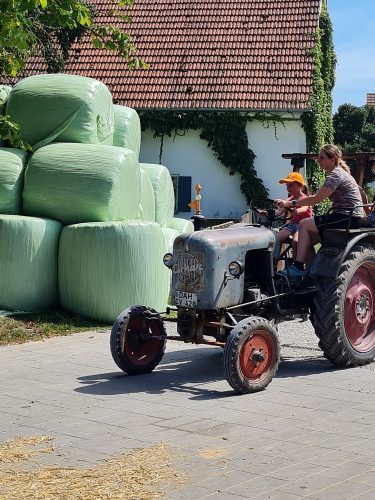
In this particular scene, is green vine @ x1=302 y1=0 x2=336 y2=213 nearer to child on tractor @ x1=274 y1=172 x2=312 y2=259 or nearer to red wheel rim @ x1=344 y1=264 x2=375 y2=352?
child on tractor @ x1=274 y1=172 x2=312 y2=259

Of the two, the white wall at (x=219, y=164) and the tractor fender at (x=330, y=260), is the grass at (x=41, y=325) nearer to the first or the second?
the tractor fender at (x=330, y=260)

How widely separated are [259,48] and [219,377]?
2225 centimetres

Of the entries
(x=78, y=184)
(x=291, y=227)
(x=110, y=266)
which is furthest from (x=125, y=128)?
(x=291, y=227)

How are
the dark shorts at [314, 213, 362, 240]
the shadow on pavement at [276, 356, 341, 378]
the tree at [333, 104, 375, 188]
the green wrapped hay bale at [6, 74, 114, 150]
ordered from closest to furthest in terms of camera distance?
the shadow on pavement at [276, 356, 341, 378] < the dark shorts at [314, 213, 362, 240] < the green wrapped hay bale at [6, 74, 114, 150] < the tree at [333, 104, 375, 188]

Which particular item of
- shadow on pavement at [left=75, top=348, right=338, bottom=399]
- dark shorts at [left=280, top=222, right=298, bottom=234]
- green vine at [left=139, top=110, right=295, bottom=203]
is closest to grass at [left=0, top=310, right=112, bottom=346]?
shadow on pavement at [left=75, top=348, right=338, bottom=399]

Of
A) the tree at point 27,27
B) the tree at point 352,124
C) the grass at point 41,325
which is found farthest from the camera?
the tree at point 352,124

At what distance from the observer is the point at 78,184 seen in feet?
42.3

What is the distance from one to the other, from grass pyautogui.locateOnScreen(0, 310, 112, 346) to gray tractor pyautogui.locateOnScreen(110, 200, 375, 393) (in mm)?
2712

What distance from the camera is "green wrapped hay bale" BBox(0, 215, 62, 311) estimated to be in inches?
502

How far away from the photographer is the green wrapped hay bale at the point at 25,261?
41.8 feet

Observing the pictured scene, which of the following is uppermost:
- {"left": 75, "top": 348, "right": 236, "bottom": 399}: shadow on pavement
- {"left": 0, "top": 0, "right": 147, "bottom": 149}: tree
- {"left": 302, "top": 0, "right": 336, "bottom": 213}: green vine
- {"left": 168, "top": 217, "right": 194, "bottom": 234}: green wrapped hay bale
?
{"left": 302, "top": 0, "right": 336, "bottom": 213}: green vine

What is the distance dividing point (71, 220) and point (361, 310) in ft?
15.6

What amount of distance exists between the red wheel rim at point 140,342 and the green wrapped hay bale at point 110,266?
3.14 meters

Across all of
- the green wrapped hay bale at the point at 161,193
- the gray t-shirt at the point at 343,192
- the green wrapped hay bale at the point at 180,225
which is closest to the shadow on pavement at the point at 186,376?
the gray t-shirt at the point at 343,192
